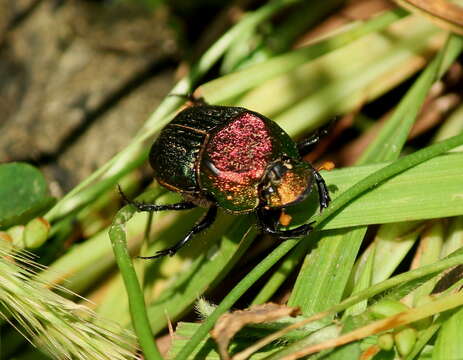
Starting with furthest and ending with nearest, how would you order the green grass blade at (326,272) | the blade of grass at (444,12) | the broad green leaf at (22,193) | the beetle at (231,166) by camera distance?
the blade of grass at (444,12) → the broad green leaf at (22,193) → the beetle at (231,166) → the green grass blade at (326,272)

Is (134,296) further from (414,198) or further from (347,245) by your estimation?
(414,198)

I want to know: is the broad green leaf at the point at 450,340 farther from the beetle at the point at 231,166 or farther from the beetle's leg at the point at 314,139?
the beetle's leg at the point at 314,139

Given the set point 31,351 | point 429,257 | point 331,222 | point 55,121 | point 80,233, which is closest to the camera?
point 331,222

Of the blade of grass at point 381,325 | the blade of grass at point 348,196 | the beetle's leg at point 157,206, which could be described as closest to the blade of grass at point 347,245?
the blade of grass at point 348,196

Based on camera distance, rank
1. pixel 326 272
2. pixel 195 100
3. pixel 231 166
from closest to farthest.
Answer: pixel 326 272, pixel 231 166, pixel 195 100

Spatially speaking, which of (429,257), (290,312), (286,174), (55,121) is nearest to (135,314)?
(290,312)

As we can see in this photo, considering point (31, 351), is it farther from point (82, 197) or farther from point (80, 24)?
point (80, 24)

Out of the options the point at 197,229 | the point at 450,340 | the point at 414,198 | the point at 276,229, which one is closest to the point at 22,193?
the point at 197,229
